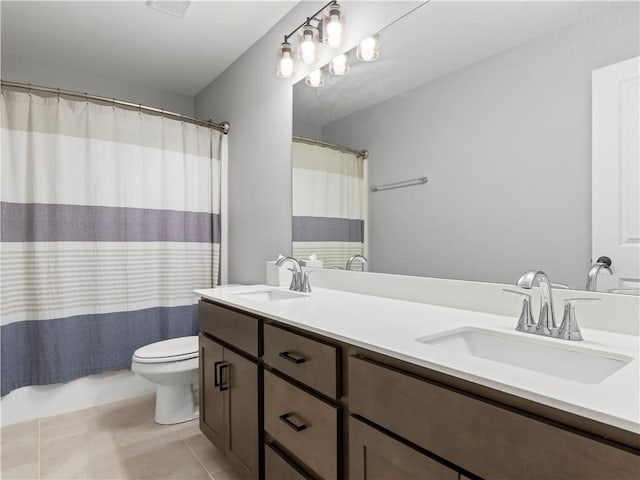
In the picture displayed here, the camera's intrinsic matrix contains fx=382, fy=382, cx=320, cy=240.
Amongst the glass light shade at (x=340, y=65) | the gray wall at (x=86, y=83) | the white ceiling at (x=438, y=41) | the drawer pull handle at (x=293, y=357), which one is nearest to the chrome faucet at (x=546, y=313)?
the drawer pull handle at (x=293, y=357)

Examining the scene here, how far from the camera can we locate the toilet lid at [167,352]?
2051 millimetres

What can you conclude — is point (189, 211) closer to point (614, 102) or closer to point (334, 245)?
point (334, 245)

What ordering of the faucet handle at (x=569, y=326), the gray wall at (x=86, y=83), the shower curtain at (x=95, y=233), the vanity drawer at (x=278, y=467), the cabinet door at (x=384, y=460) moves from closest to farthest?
the cabinet door at (x=384, y=460) → the faucet handle at (x=569, y=326) → the vanity drawer at (x=278, y=467) → the shower curtain at (x=95, y=233) → the gray wall at (x=86, y=83)

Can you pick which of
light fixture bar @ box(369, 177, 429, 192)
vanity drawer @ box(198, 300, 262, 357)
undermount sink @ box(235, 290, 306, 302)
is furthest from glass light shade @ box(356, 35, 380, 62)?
vanity drawer @ box(198, 300, 262, 357)

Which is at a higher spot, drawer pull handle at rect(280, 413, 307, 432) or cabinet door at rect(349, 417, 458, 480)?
cabinet door at rect(349, 417, 458, 480)

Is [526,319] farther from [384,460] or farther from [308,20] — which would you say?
[308,20]

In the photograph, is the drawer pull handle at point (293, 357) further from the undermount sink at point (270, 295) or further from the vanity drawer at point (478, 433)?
the undermount sink at point (270, 295)

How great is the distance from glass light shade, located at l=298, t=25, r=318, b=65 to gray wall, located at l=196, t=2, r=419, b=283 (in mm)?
86

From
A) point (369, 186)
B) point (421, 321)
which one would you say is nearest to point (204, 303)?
point (369, 186)

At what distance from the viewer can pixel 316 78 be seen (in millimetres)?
2064

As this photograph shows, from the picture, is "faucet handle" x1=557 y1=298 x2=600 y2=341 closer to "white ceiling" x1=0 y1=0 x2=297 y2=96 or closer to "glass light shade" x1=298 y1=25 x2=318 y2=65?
"glass light shade" x1=298 y1=25 x2=318 y2=65

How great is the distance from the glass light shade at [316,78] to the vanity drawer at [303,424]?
1500mm

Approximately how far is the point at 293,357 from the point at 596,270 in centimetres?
92

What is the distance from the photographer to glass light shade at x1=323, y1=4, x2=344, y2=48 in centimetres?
180
